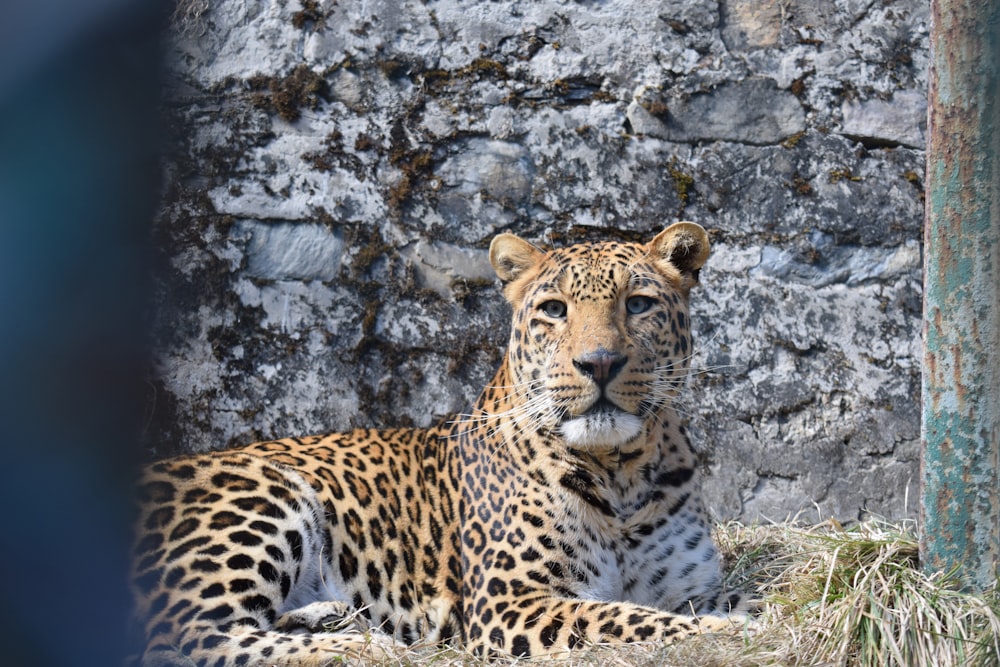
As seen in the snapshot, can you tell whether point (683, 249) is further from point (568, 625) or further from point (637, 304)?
point (568, 625)

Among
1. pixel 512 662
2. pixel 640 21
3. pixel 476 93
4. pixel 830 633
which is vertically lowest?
pixel 512 662

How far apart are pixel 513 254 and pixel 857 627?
2499 mm

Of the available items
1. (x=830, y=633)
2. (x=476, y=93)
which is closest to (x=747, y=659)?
(x=830, y=633)

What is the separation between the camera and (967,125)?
11.8 feet

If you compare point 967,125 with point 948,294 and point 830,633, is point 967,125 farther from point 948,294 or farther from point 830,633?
point 830,633

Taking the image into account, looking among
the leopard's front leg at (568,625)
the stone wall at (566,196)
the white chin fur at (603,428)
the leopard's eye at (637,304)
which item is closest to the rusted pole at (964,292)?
the leopard's front leg at (568,625)

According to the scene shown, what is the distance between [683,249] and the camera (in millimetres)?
5211

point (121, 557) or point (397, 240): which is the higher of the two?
point (397, 240)

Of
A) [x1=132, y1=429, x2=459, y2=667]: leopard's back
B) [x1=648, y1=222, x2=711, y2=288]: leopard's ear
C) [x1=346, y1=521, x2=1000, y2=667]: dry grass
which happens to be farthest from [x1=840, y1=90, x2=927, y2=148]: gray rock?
[x1=132, y1=429, x2=459, y2=667]: leopard's back

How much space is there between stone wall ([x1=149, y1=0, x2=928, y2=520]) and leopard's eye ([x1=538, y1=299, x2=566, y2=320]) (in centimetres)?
151

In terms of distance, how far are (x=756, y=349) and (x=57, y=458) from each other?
5.78m

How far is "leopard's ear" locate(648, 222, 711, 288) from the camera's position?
514 centimetres

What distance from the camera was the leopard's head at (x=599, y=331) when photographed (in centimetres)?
457

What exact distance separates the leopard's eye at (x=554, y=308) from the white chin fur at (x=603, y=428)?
58cm
